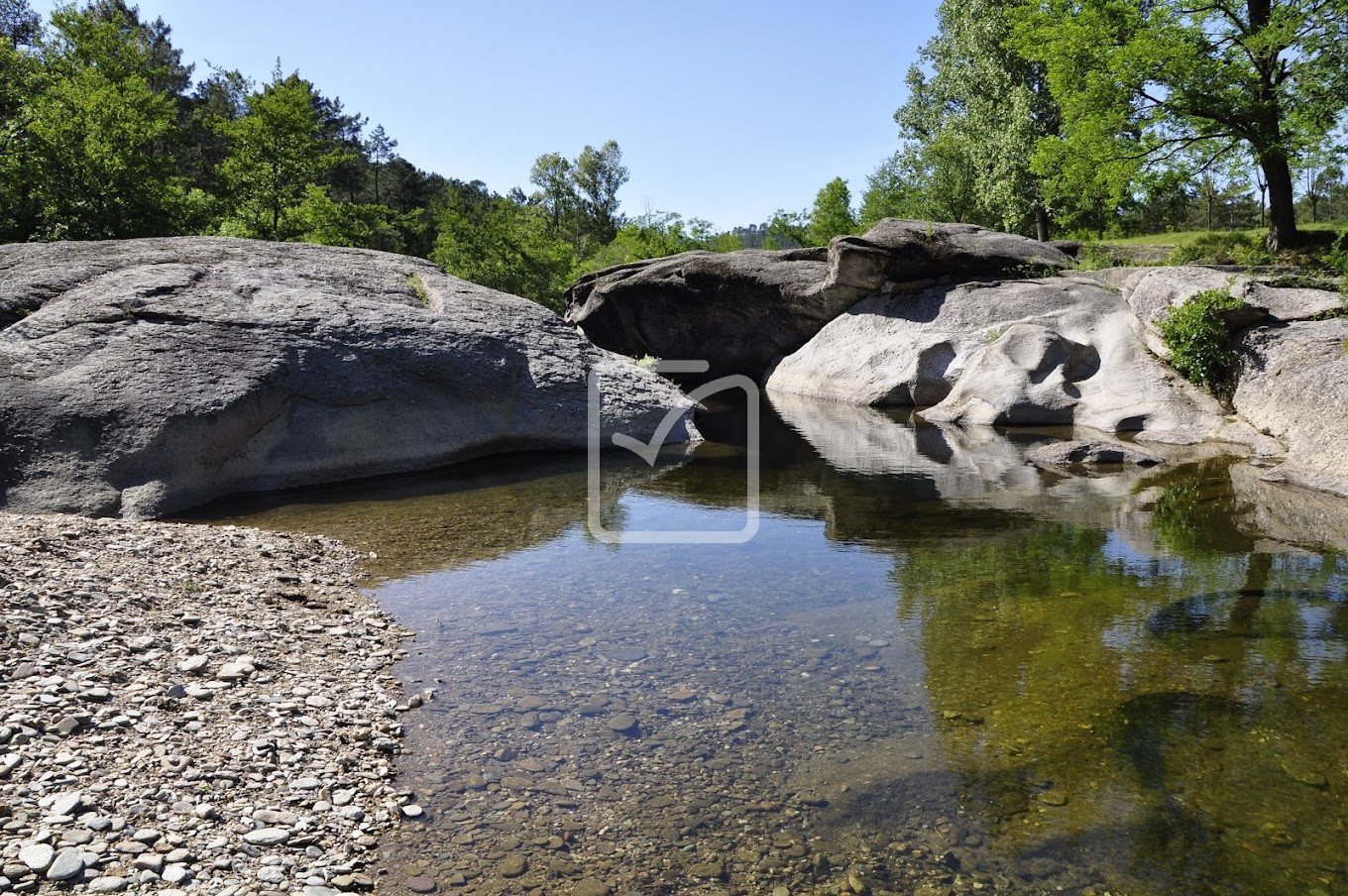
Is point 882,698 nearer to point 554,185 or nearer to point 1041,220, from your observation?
point 1041,220

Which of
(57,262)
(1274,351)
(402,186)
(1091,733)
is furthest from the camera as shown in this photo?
(402,186)

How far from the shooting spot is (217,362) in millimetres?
12492

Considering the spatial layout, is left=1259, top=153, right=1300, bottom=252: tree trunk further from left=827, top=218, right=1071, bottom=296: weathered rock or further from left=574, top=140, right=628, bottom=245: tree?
left=574, top=140, right=628, bottom=245: tree

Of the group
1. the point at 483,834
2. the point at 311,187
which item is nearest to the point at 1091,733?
the point at 483,834

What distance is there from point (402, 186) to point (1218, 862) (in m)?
65.2

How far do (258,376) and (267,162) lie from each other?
2319cm

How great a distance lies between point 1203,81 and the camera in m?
21.5

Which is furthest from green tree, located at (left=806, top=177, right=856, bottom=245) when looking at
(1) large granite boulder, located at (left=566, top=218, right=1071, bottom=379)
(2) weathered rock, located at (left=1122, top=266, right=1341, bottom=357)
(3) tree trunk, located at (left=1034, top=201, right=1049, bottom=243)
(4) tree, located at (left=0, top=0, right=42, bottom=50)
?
(4) tree, located at (left=0, top=0, right=42, bottom=50)

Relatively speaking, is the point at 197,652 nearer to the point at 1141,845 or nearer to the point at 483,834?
the point at 483,834

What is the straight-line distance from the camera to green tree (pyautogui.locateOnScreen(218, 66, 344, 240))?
31359 millimetres

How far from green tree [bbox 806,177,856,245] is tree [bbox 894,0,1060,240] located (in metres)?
5.84

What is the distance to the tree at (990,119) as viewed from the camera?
37531mm

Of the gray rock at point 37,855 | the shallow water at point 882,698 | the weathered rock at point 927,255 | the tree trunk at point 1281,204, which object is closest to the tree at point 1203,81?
the tree trunk at point 1281,204

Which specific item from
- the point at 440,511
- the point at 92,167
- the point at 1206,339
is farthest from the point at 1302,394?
the point at 92,167
